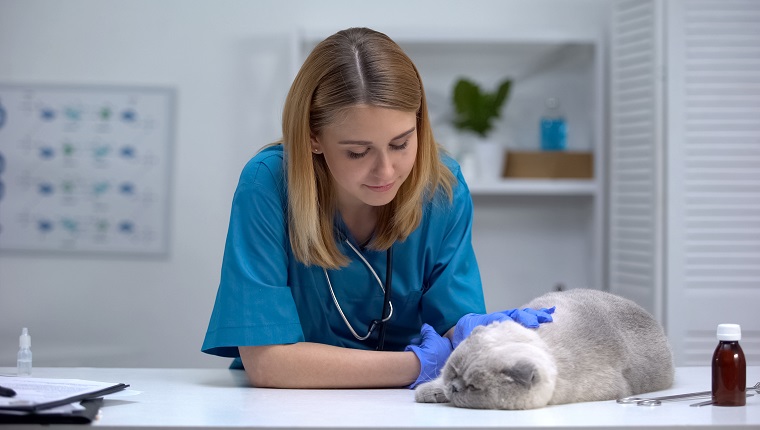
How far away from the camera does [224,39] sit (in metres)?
3.53

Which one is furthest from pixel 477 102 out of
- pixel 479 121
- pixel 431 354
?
pixel 431 354

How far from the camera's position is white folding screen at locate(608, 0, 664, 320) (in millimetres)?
3084

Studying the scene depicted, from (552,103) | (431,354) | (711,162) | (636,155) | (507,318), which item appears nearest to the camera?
(507,318)

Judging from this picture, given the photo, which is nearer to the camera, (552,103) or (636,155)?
(636,155)

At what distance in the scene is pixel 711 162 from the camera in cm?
307

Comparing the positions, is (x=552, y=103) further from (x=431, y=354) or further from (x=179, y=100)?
(x=431, y=354)

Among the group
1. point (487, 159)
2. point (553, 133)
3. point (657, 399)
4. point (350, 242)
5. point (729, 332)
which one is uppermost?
point (553, 133)

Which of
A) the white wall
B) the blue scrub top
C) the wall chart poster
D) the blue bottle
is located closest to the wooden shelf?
the blue bottle

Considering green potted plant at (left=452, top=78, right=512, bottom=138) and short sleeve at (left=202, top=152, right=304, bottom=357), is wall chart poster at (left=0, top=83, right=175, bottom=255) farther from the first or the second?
short sleeve at (left=202, top=152, right=304, bottom=357)

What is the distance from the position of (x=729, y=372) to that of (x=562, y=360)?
258 millimetres

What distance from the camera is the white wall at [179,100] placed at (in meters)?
3.53

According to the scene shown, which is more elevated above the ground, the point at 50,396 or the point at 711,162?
the point at 711,162

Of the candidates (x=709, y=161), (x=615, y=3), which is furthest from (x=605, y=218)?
(x=615, y=3)

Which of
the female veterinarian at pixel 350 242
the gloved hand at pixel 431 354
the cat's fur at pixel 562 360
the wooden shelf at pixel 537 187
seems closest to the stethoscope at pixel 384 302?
the female veterinarian at pixel 350 242
